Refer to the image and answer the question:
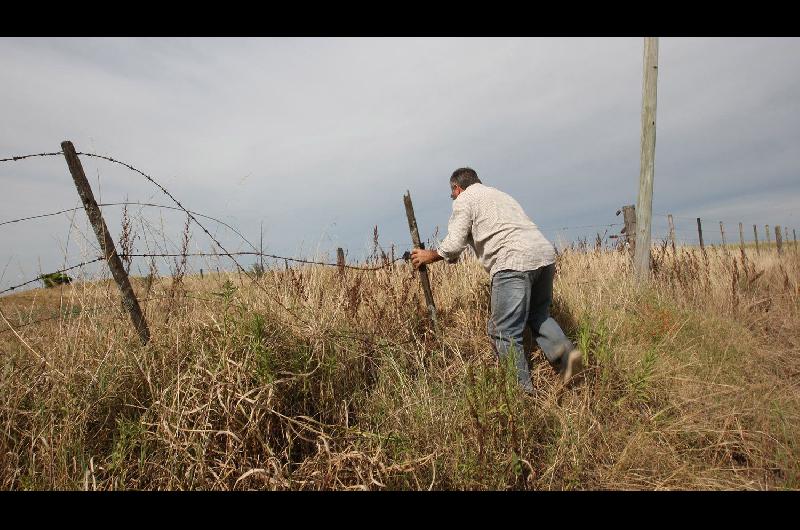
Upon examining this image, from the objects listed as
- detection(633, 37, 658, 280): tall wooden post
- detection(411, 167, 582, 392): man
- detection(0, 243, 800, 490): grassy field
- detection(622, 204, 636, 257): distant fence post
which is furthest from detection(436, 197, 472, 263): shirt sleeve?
detection(622, 204, 636, 257): distant fence post

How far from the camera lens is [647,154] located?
580 centimetres

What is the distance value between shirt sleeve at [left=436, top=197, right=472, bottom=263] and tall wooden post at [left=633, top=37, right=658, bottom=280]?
12.8ft

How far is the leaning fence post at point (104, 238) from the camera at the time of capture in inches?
98.6

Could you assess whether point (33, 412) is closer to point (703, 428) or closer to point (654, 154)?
point (703, 428)

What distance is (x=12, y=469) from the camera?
1.94 m

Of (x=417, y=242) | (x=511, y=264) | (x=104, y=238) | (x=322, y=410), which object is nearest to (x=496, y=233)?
(x=511, y=264)

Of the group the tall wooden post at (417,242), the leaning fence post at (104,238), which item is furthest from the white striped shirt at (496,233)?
the leaning fence post at (104,238)

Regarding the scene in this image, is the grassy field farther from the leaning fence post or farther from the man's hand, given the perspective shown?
the man's hand

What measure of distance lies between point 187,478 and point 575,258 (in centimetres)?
677

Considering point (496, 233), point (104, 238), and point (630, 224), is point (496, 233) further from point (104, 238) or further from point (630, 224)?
point (630, 224)

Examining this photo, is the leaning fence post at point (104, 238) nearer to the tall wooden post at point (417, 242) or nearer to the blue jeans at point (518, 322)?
the tall wooden post at point (417, 242)

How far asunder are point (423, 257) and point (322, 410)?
1.59m

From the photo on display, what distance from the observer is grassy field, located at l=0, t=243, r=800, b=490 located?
6.71ft

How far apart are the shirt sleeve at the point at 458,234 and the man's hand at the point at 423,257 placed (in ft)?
0.20
